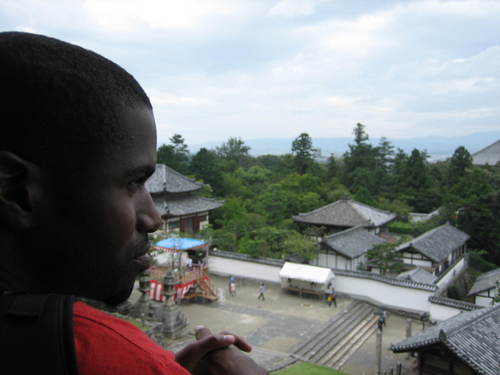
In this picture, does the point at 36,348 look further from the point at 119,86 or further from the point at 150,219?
the point at 119,86

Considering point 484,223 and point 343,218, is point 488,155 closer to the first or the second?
point 484,223

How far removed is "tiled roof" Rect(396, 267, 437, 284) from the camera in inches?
670

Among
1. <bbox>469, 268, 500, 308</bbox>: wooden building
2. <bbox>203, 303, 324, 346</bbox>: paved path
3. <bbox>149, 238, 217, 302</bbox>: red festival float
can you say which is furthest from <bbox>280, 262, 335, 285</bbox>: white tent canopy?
<bbox>469, 268, 500, 308</bbox>: wooden building

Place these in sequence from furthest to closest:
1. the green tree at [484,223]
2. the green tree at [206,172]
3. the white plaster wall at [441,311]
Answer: the green tree at [206,172] → the green tree at [484,223] → the white plaster wall at [441,311]

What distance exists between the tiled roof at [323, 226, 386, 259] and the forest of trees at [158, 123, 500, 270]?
1.06m

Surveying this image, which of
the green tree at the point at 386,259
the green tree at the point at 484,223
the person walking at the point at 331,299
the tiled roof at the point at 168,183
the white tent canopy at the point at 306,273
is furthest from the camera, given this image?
the green tree at the point at 484,223

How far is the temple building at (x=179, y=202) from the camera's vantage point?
71.6ft

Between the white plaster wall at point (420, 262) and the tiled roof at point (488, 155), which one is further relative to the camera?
the tiled roof at point (488, 155)

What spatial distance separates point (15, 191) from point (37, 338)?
267mm

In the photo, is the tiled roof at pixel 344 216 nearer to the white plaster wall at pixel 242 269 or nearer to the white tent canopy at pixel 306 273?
the white plaster wall at pixel 242 269

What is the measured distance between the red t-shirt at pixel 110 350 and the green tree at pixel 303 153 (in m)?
39.7

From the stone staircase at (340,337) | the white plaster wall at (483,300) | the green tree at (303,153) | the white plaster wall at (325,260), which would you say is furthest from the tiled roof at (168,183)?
the green tree at (303,153)

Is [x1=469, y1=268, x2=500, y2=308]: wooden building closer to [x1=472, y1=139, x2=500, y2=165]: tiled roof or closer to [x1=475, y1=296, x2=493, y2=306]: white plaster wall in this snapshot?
[x1=475, y1=296, x2=493, y2=306]: white plaster wall

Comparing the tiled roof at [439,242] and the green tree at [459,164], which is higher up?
the green tree at [459,164]
